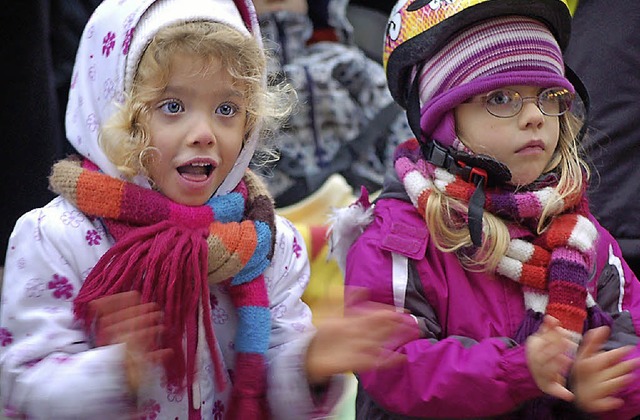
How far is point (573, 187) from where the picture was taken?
2.06 metres

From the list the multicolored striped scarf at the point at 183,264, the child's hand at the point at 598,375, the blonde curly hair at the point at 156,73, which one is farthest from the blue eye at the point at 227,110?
the child's hand at the point at 598,375

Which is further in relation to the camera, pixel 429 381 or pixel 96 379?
pixel 429 381

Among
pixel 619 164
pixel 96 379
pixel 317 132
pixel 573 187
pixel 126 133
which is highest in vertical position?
pixel 126 133

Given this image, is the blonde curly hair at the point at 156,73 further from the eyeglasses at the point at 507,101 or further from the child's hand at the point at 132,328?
the eyeglasses at the point at 507,101

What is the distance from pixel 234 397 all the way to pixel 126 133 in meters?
0.55

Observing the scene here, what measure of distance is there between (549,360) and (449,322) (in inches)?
10.9

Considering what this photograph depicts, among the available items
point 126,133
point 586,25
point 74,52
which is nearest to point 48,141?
point 74,52

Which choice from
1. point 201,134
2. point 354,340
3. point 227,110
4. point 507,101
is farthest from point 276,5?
point 354,340

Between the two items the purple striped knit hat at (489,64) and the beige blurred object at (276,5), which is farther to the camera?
the beige blurred object at (276,5)

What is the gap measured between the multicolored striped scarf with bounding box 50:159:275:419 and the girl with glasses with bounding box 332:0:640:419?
0.91ft

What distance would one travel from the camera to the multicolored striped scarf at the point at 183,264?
169 centimetres

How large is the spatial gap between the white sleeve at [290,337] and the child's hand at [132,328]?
0.93 feet

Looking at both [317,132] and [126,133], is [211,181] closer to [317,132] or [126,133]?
[126,133]

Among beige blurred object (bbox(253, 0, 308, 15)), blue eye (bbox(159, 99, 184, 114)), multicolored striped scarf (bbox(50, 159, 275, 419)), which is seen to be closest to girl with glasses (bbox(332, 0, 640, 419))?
multicolored striped scarf (bbox(50, 159, 275, 419))
